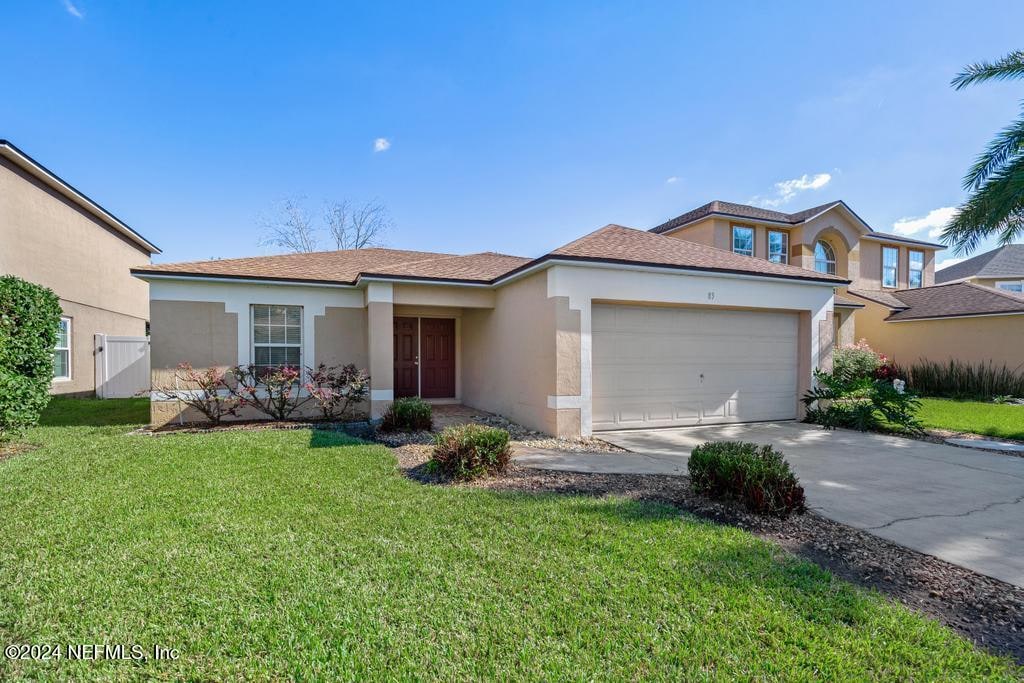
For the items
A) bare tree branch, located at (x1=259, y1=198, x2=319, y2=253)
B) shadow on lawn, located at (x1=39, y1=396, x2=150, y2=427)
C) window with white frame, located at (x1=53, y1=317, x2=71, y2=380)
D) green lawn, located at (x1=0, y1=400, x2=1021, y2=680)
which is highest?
bare tree branch, located at (x1=259, y1=198, x2=319, y2=253)

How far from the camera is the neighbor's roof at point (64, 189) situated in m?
12.1

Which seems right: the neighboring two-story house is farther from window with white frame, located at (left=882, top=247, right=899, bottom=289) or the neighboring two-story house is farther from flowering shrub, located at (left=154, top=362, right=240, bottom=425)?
flowering shrub, located at (left=154, top=362, right=240, bottom=425)

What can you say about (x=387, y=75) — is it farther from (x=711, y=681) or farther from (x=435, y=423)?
(x=711, y=681)

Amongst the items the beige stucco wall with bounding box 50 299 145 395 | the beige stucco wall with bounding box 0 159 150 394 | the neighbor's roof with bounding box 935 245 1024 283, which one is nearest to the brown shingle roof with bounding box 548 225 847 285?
the beige stucco wall with bounding box 0 159 150 394

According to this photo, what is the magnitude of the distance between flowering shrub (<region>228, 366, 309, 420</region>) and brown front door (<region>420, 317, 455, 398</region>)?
3.67 meters

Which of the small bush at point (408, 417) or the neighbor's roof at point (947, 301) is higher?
the neighbor's roof at point (947, 301)

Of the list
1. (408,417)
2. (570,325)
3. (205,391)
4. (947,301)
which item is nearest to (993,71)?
(570,325)

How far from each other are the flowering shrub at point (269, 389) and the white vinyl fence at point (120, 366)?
789 centimetres

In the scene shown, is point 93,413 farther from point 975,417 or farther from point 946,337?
point 946,337

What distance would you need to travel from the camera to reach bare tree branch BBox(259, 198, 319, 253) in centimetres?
2928

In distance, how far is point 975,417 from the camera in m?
11.0

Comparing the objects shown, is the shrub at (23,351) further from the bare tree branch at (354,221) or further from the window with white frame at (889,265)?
the window with white frame at (889,265)

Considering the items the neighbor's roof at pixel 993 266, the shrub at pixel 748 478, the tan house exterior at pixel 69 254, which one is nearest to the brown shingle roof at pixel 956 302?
the neighbor's roof at pixel 993 266

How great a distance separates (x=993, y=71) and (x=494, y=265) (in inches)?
446
